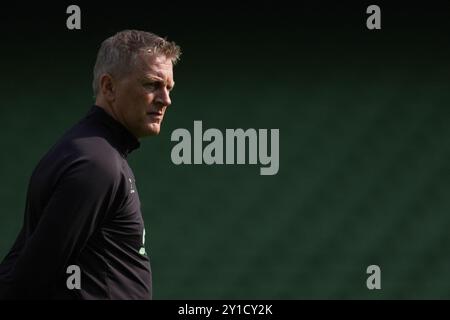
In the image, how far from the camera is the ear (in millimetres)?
2652

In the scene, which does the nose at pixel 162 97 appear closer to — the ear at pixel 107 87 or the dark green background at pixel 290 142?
the ear at pixel 107 87

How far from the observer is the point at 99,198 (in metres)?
2.29

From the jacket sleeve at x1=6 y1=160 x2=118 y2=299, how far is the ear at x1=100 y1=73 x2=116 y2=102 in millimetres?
390

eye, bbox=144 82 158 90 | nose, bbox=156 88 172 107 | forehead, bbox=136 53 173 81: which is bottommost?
nose, bbox=156 88 172 107

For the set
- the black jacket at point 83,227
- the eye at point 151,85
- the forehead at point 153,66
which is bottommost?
the black jacket at point 83,227

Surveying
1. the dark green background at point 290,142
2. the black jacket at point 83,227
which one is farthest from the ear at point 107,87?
the dark green background at point 290,142

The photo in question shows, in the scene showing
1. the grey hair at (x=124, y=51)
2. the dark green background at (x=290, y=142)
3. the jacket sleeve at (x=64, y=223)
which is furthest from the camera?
the dark green background at (x=290, y=142)

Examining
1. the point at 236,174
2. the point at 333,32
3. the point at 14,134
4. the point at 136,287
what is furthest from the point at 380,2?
the point at 136,287

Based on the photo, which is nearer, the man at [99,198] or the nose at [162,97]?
the man at [99,198]

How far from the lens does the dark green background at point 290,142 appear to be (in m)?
4.91

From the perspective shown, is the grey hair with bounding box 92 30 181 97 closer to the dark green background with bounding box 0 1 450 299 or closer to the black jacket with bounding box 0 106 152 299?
the black jacket with bounding box 0 106 152 299

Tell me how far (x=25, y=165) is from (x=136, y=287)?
264cm

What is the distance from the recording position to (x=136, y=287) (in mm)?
2521

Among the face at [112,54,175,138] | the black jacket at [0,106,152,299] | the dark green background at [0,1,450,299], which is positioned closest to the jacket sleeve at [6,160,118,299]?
the black jacket at [0,106,152,299]
